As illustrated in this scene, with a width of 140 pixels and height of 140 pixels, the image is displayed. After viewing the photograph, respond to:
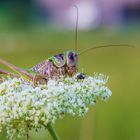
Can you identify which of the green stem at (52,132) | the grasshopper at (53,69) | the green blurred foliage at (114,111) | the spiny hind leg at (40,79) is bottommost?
the green stem at (52,132)

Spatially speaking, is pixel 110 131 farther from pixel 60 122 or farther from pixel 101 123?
pixel 60 122

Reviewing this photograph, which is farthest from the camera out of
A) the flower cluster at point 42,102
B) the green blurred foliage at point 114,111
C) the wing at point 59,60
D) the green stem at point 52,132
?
the green blurred foliage at point 114,111

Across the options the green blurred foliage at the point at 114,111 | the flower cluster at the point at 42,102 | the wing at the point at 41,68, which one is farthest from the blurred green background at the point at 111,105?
the flower cluster at the point at 42,102

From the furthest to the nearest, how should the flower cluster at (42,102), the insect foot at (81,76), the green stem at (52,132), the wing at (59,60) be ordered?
the wing at (59,60) → the insect foot at (81,76) → the green stem at (52,132) → the flower cluster at (42,102)

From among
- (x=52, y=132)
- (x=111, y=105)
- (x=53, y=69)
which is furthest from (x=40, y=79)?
(x=111, y=105)

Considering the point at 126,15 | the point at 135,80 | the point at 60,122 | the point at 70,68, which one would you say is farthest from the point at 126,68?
the point at 126,15

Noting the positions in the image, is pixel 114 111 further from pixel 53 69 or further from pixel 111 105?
pixel 53 69

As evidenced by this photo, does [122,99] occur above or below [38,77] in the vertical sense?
above

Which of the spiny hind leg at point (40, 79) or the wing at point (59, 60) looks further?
the wing at point (59, 60)

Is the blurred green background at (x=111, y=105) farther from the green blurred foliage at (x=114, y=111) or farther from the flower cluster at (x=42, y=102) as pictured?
the flower cluster at (x=42, y=102)
